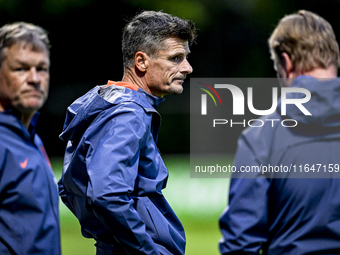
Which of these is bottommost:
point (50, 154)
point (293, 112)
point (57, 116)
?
point (50, 154)

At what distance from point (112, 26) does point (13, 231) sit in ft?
57.4

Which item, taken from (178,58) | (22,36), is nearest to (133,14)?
(178,58)

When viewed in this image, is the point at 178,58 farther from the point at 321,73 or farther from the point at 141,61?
the point at 321,73

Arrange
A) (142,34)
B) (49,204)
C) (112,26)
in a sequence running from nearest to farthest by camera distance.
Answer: (49,204)
(142,34)
(112,26)

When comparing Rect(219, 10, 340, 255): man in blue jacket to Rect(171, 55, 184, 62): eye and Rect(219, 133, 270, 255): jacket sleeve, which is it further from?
Rect(171, 55, 184, 62): eye

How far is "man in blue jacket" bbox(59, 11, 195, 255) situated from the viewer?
8.23 ft

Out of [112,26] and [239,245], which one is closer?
[239,245]

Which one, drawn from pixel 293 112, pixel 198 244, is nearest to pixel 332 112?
pixel 293 112

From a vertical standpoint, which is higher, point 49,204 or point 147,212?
point 49,204

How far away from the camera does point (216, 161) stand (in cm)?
1284

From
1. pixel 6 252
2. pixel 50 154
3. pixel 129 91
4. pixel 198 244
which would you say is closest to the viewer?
pixel 6 252

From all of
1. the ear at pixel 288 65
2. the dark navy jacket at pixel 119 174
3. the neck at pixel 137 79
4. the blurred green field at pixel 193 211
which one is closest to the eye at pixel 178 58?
the neck at pixel 137 79

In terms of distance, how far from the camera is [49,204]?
2.19m

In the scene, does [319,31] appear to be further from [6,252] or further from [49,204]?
[6,252]
